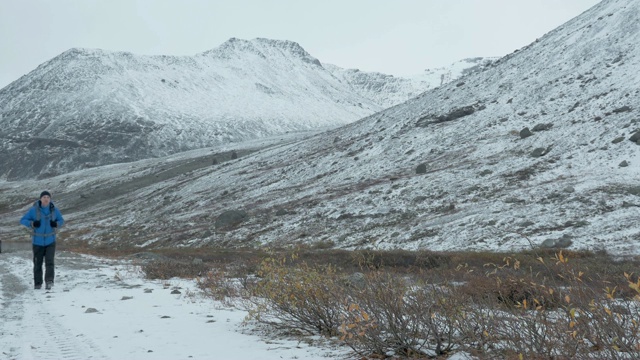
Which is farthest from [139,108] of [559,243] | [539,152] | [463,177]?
[559,243]

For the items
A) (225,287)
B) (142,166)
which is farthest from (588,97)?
(142,166)

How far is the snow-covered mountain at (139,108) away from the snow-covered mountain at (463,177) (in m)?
59.6

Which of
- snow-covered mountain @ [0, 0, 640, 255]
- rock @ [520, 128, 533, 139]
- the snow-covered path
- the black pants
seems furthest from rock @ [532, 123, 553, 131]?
the black pants

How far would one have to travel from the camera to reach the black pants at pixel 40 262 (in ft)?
37.0

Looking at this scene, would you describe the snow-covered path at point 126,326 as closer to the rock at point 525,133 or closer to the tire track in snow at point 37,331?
the tire track in snow at point 37,331

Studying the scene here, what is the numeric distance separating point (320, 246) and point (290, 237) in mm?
4235

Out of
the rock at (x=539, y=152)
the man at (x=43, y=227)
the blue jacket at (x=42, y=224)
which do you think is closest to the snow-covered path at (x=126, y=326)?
the man at (x=43, y=227)

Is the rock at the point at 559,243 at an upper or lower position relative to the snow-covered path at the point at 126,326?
lower

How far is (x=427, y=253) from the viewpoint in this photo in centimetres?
1920

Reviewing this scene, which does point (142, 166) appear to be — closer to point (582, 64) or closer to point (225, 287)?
point (582, 64)

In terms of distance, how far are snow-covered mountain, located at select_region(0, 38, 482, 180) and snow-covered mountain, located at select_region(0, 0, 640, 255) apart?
196ft

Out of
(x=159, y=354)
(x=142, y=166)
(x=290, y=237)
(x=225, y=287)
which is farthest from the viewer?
(x=142, y=166)

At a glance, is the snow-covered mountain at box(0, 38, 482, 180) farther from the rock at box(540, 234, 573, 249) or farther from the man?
the man

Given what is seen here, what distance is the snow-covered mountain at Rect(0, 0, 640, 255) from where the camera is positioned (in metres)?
23.2
